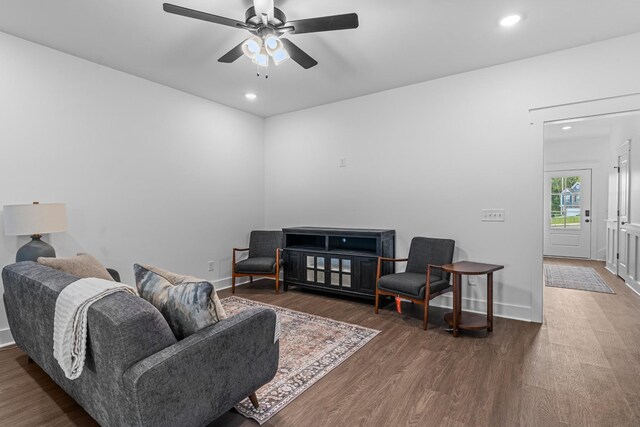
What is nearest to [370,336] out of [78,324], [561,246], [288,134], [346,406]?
[346,406]

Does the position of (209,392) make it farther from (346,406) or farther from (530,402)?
(530,402)

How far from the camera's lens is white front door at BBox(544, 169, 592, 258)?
7.15 meters

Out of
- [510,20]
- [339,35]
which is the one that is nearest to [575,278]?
[510,20]

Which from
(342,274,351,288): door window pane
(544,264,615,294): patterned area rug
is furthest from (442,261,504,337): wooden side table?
(544,264,615,294): patterned area rug

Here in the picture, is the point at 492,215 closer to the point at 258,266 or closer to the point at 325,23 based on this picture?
the point at 325,23

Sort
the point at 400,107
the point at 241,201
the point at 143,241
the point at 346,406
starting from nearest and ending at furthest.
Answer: the point at 346,406, the point at 143,241, the point at 400,107, the point at 241,201

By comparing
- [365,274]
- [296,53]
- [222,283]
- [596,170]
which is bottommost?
[222,283]

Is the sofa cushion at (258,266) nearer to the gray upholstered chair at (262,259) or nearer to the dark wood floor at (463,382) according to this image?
the gray upholstered chair at (262,259)

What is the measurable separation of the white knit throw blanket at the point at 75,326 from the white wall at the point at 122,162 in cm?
204

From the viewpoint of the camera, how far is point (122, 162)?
369 centimetres

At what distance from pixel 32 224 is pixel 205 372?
2.24 metres

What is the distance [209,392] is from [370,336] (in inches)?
71.1

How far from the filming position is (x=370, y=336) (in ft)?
9.98

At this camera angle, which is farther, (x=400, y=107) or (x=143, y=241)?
(x=400, y=107)
